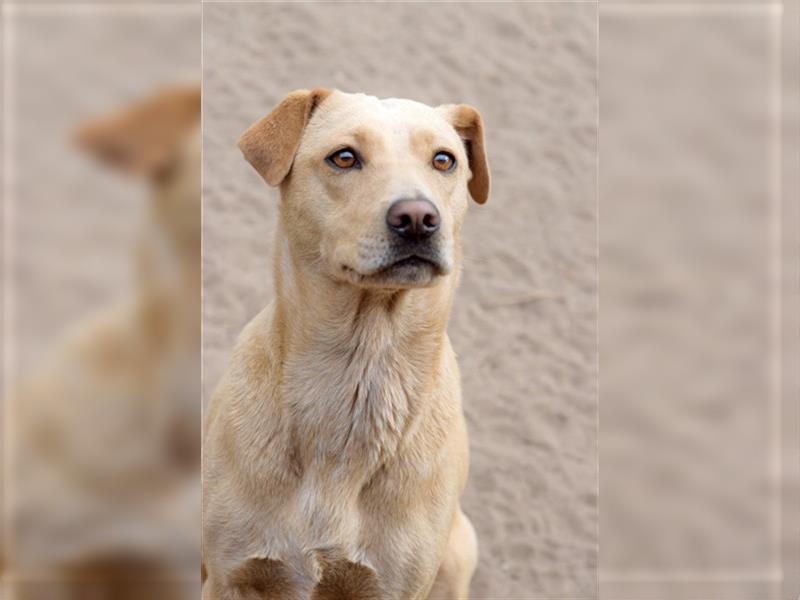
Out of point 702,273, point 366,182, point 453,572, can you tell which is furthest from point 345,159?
point 453,572

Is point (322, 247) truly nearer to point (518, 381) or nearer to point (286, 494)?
point (286, 494)

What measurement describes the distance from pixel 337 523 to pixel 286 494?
0.12 meters

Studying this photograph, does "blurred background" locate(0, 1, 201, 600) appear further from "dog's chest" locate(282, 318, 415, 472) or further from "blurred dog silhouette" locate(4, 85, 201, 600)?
"dog's chest" locate(282, 318, 415, 472)

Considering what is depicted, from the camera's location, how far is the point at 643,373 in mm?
1663

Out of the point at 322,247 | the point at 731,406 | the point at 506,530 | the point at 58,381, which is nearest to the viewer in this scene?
the point at 58,381

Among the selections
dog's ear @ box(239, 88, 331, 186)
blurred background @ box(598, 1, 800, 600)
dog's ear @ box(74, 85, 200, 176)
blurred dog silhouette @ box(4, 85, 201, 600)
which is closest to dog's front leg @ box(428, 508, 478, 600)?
blurred background @ box(598, 1, 800, 600)

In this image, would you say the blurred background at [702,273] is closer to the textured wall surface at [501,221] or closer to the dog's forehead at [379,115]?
the dog's forehead at [379,115]

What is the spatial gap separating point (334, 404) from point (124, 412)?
3.98 feet

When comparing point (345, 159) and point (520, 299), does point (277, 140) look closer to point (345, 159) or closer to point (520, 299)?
point (345, 159)

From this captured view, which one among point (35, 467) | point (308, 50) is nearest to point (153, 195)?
point (35, 467)

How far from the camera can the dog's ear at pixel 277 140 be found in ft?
6.37

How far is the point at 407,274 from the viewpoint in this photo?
1.78 m

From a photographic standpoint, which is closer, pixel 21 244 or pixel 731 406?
pixel 21 244

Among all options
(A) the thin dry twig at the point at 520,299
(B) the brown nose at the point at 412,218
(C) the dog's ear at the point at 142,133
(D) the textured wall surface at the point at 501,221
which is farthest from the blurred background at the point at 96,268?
(A) the thin dry twig at the point at 520,299
